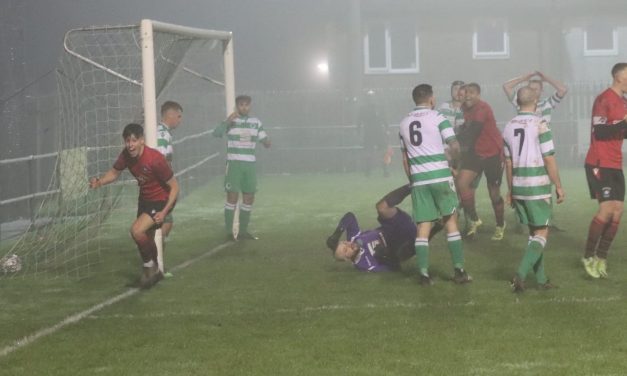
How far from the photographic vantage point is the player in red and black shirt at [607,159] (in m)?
8.34

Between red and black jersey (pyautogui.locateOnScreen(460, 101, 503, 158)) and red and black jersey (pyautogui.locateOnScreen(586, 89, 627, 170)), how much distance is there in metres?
3.14

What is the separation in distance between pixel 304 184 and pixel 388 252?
12620mm

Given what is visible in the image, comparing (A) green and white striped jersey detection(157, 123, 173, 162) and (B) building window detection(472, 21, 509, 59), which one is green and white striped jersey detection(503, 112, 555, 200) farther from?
(B) building window detection(472, 21, 509, 59)

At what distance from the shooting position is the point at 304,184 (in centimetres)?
2189

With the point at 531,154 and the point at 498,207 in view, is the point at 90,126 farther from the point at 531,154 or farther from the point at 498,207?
the point at 531,154

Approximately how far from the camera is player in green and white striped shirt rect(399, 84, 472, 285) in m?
8.53

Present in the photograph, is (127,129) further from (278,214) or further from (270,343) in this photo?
(278,214)

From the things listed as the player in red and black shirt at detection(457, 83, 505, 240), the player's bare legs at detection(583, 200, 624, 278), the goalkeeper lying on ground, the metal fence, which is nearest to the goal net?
the goalkeeper lying on ground

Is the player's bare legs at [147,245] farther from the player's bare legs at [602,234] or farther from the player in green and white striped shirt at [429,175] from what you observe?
the player's bare legs at [602,234]

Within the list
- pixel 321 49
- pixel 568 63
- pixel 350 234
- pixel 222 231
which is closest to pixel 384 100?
pixel 321 49

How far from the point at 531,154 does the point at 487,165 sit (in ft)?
11.9

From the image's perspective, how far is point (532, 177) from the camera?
8.00 meters

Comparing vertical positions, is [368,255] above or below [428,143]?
below

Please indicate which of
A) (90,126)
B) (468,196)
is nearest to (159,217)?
(90,126)
